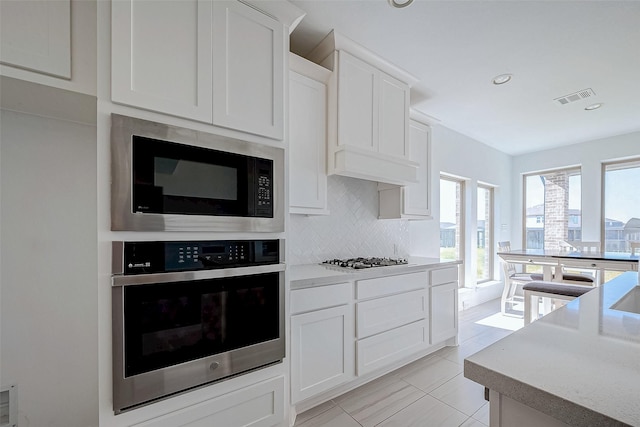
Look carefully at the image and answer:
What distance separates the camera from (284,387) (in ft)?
4.84

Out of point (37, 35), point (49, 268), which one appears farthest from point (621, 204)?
point (49, 268)

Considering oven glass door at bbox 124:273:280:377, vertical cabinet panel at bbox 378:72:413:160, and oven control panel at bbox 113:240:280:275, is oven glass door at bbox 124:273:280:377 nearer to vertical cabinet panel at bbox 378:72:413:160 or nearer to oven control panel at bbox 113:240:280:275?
oven control panel at bbox 113:240:280:275

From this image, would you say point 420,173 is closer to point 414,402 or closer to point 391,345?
point 391,345

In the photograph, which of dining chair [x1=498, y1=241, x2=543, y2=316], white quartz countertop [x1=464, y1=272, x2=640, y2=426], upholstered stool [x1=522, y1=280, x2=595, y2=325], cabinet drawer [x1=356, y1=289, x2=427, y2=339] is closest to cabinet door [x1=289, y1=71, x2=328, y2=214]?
cabinet drawer [x1=356, y1=289, x2=427, y2=339]

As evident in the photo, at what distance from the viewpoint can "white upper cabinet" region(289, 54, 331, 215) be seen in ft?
6.55

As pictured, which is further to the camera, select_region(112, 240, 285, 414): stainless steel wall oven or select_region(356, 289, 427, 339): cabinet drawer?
select_region(356, 289, 427, 339): cabinet drawer

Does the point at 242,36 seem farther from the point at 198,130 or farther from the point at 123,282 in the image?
the point at 123,282

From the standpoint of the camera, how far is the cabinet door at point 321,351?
1.68 meters

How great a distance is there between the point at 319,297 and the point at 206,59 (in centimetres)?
149

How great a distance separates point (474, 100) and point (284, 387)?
11.2 ft

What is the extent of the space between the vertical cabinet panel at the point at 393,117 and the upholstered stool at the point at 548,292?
2.13 meters

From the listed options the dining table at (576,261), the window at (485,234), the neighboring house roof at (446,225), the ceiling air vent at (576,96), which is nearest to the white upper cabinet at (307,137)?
the neighboring house roof at (446,225)

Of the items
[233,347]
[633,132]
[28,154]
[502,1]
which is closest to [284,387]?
[233,347]

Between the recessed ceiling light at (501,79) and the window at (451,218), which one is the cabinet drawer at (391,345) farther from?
the recessed ceiling light at (501,79)
